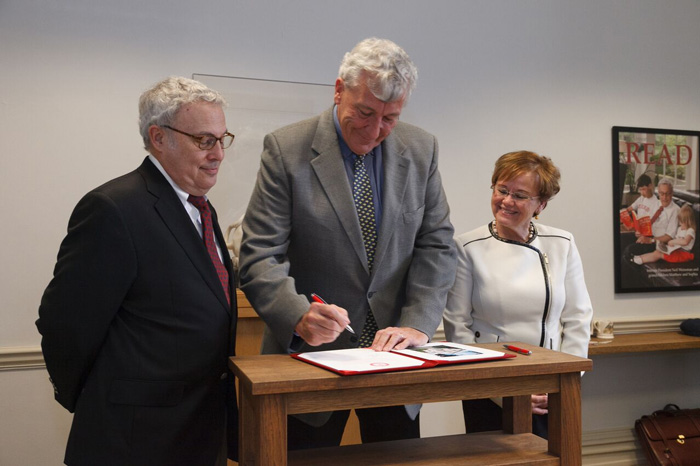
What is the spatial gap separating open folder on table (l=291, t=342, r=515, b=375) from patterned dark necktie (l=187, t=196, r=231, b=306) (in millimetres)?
315

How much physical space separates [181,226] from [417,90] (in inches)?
97.9

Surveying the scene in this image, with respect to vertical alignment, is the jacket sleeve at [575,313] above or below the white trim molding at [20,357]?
above

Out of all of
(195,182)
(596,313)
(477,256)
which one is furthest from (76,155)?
(596,313)

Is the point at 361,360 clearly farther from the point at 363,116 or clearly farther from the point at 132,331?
the point at 363,116

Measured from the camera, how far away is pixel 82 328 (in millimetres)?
1629

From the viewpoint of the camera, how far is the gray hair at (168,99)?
1.85 meters

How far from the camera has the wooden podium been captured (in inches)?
56.0

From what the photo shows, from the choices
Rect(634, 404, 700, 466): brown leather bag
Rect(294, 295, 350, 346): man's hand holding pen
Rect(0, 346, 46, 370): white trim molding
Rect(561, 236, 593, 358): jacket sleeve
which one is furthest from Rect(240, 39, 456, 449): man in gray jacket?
Rect(634, 404, 700, 466): brown leather bag

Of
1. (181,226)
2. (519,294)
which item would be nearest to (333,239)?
(181,226)

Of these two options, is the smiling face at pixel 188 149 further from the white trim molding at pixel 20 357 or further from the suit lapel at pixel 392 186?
the white trim molding at pixel 20 357

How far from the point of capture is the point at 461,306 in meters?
2.45

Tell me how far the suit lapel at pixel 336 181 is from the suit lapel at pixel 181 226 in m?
0.37

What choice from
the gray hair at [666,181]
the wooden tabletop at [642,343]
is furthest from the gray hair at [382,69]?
the gray hair at [666,181]

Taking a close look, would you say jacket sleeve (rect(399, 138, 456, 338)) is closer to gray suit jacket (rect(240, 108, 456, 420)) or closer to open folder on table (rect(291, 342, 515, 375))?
gray suit jacket (rect(240, 108, 456, 420))
